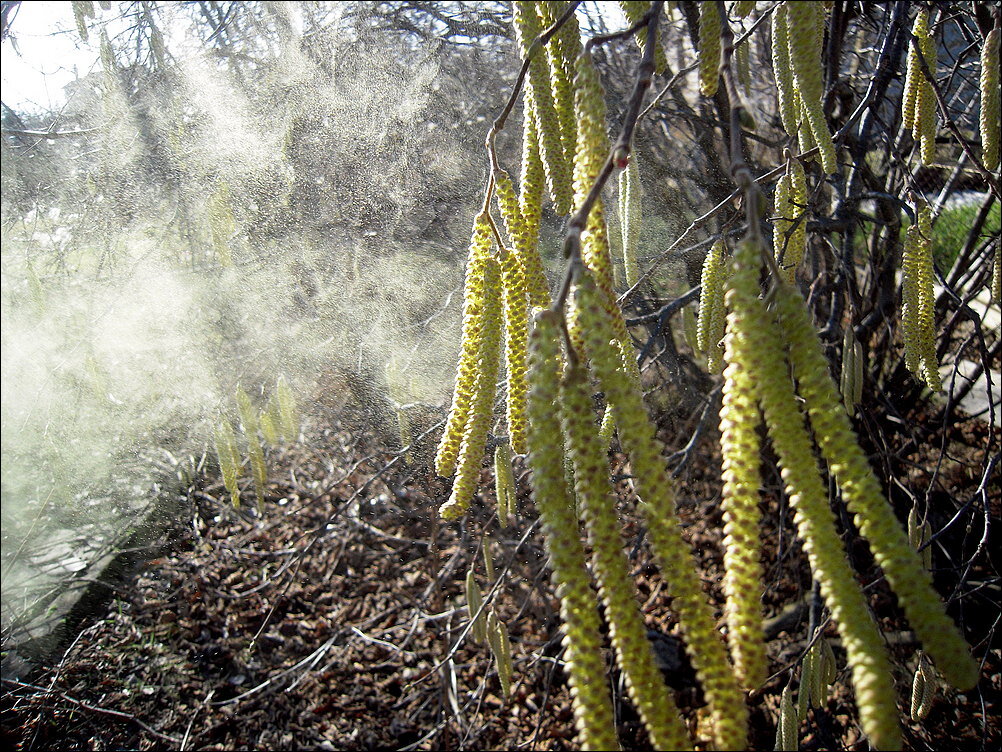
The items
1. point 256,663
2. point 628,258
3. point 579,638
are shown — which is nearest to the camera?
point 579,638

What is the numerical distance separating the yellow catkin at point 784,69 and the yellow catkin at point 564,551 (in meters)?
0.69

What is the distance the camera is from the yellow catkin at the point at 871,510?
662 millimetres

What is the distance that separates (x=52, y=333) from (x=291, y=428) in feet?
3.94

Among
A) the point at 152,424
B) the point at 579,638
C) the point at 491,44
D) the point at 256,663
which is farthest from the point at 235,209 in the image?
the point at 579,638

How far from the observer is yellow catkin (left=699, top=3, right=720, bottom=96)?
99cm

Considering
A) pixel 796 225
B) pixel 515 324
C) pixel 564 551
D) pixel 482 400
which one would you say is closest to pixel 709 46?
pixel 515 324

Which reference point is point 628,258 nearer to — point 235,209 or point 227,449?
point 227,449

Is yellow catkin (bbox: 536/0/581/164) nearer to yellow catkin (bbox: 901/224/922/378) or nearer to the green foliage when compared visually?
yellow catkin (bbox: 901/224/922/378)

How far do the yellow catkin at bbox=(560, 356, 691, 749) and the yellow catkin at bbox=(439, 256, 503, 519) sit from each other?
0.25 m

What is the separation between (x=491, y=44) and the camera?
13.6ft

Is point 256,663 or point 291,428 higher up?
point 291,428

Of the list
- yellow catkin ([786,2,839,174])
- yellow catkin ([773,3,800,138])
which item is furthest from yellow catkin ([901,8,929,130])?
yellow catkin ([786,2,839,174])

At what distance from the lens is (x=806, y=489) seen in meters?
0.74

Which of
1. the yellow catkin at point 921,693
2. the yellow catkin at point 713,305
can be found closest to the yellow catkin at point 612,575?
the yellow catkin at point 713,305
